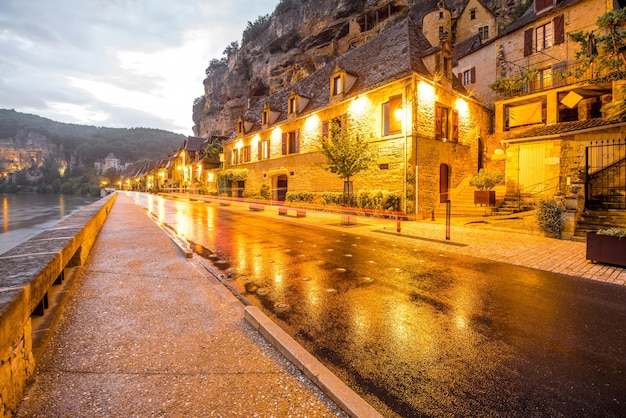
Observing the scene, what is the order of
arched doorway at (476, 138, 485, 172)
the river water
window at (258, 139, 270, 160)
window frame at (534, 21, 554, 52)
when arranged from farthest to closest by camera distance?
window at (258, 139, 270, 160), window frame at (534, 21, 554, 52), arched doorway at (476, 138, 485, 172), the river water

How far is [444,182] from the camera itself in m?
17.3

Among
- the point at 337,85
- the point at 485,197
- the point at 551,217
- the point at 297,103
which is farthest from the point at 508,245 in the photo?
the point at 297,103

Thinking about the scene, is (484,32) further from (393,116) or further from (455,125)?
(393,116)

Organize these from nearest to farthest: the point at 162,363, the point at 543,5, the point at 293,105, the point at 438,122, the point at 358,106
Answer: the point at 162,363 < the point at 438,122 < the point at 358,106 < the point at 543,5 < the point at 293,105

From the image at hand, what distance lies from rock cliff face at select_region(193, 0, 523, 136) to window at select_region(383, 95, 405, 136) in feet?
A: 85.0

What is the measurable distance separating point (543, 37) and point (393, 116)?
1531 centimetres

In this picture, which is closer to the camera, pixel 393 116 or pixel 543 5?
pixel 393 116

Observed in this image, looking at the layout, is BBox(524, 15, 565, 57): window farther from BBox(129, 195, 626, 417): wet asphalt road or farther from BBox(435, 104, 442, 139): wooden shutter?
BBox(129, 195, 626, 417): wet asphalt road

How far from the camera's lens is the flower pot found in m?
14.8

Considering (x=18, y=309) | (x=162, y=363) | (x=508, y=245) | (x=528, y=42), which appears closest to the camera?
(x=18, y=309)

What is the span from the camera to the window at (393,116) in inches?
613

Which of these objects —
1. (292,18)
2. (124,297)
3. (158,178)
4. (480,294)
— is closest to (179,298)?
(124,297)

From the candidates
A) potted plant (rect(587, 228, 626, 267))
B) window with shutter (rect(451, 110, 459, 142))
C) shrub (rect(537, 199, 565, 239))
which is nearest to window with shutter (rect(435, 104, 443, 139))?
window with shutter (rect(451, 110, 459, 142))

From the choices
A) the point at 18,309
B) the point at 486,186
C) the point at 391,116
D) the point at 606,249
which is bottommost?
the point at 606,249
